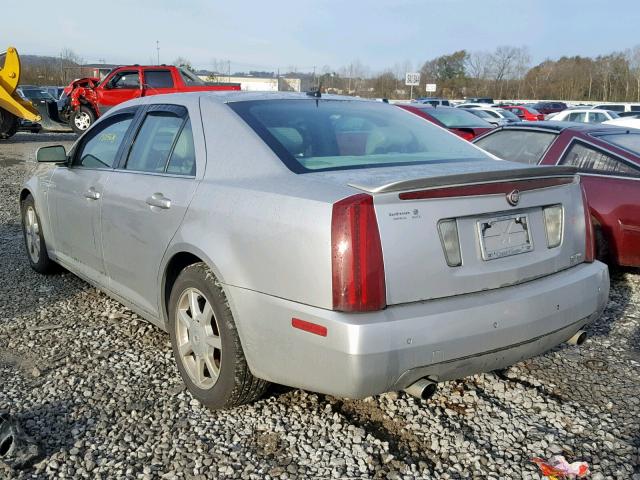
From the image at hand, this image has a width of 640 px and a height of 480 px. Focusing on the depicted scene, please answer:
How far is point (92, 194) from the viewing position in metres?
3.94

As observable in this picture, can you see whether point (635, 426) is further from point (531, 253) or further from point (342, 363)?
point (342, 363)

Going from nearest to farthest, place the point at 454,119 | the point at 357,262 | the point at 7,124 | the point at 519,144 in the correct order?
the point at 357,262 < the point at 519,144 < the point at 454,119 < the point at 7,124

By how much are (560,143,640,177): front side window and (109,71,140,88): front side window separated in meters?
15.2

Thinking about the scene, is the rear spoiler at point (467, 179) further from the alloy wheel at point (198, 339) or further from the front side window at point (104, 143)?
the front side window at point (104, 143)

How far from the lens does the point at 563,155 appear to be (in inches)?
225

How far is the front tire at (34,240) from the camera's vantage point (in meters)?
5.04

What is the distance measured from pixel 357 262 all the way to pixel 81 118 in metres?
19.6

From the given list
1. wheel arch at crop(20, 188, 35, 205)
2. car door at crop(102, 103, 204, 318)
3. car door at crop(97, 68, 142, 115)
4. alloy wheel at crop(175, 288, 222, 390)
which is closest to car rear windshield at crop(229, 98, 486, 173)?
car door at crop(102, 103, 204, 318)

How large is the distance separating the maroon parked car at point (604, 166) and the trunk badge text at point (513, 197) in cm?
289

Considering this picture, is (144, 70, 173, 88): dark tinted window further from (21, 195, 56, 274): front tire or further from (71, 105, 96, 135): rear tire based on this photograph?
(21, 195, 56, 274): front tire

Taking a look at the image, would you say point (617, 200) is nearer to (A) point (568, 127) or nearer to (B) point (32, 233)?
(A) point (568, 127)

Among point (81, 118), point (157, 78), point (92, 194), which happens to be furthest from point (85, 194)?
point (81, 118)

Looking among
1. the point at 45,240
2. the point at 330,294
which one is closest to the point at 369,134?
the point at 330,294

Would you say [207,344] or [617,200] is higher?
[617,200]
